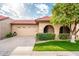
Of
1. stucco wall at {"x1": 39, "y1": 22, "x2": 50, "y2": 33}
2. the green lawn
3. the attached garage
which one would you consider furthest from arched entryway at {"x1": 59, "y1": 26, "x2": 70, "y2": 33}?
the attached garage

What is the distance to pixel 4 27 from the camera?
20.4 m

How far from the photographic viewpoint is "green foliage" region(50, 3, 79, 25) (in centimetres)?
1791

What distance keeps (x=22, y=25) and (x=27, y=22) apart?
645mm

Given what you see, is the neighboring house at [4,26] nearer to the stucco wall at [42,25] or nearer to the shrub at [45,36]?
the shrub at [45,36]

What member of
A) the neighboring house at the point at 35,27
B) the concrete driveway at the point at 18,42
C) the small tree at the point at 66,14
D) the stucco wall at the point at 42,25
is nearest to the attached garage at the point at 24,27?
the neighboring house at the point at 35,27

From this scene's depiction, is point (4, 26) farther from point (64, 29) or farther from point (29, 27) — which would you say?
point (64, 29)

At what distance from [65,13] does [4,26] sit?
5.63m

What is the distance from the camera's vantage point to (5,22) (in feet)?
67.8

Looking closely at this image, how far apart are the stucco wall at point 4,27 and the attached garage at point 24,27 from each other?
27.9 inches

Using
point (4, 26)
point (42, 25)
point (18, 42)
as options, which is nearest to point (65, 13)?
point (42, 25)

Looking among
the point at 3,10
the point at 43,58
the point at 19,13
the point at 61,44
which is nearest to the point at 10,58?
the point at 43,58

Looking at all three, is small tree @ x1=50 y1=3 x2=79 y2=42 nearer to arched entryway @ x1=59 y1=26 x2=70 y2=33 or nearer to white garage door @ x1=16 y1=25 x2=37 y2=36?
arched entryway @ x1=59 y1=26 x2=70 y2=33

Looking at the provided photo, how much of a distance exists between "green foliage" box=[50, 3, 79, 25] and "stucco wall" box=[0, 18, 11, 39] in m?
3.63

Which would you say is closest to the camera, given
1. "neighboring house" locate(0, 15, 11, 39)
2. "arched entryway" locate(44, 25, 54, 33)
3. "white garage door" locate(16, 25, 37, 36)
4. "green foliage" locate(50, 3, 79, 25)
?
"white garage door" locate(16, 25, 37, 36)
